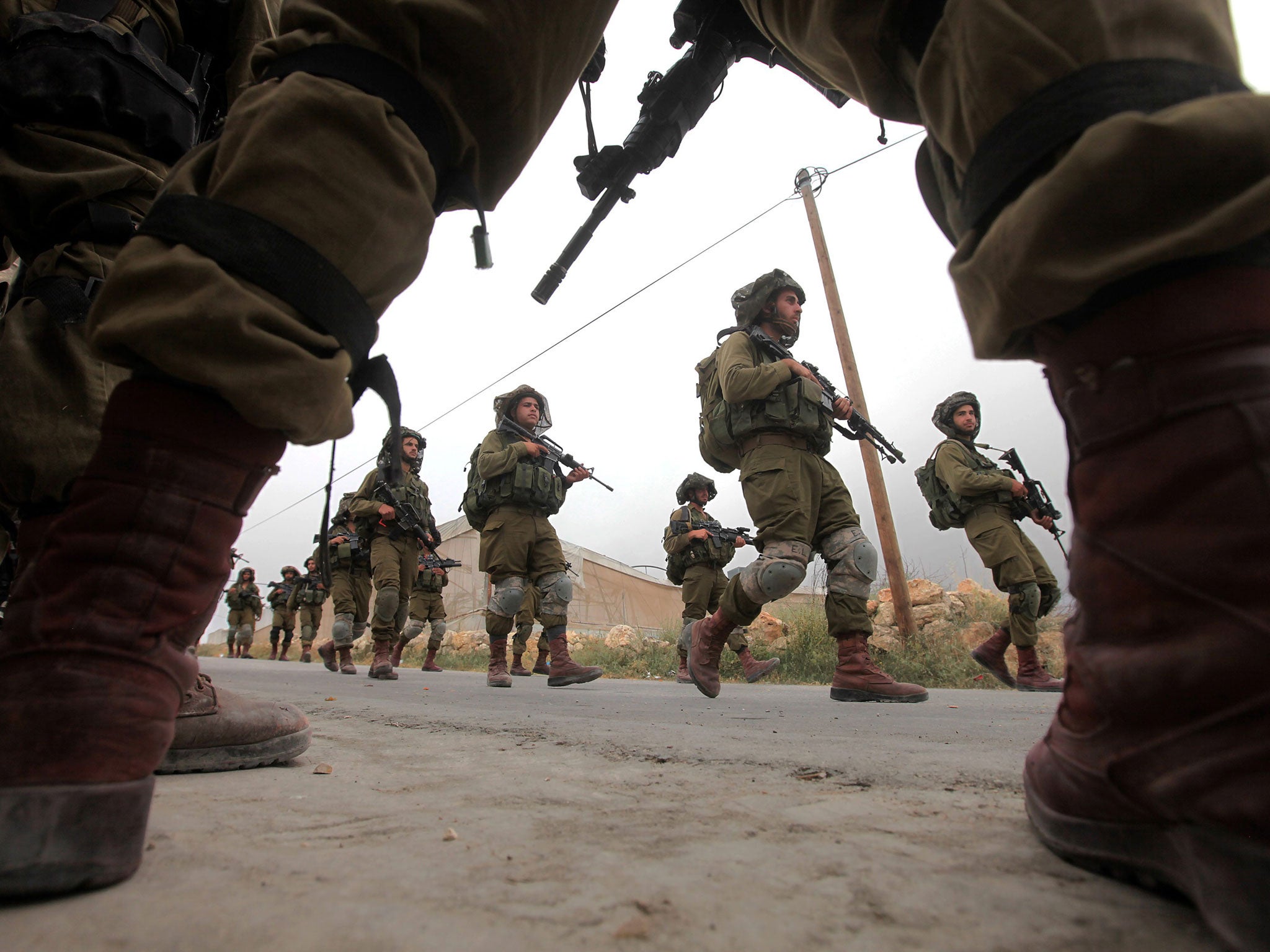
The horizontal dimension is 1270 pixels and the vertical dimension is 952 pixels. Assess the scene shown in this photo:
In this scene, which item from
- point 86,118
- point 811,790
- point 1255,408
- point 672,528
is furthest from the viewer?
point 672,528

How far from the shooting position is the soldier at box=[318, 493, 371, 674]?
20.2ft

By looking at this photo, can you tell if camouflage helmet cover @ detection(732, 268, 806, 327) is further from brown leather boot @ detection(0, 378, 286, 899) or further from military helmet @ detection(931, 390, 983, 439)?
brown leather boot @ detection(0, 378, 286, 899)

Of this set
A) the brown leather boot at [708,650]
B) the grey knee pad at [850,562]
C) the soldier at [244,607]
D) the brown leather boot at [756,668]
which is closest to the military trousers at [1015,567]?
the brown leather boot at [756,668]

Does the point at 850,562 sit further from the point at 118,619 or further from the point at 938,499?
the point at 118,619

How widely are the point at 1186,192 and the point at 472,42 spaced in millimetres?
667

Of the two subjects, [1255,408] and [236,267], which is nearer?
[1255,408]

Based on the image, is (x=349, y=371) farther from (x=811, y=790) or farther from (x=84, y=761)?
(x=811, y=790)

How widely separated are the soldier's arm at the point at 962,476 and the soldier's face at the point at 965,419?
25 cm

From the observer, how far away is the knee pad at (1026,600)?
396cm

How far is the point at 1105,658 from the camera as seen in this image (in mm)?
483

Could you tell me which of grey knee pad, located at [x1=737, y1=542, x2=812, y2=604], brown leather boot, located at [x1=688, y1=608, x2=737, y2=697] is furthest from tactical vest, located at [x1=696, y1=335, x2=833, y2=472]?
brown leather boot, located at [x1=688, y1=608, x2=737, y2=697]

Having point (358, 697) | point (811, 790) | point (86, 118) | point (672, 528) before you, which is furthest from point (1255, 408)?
point (672, 528)

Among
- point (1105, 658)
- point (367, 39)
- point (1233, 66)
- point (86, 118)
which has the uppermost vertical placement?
point (86, 118)

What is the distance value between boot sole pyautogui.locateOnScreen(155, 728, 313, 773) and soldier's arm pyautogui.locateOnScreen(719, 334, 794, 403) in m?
2.38
